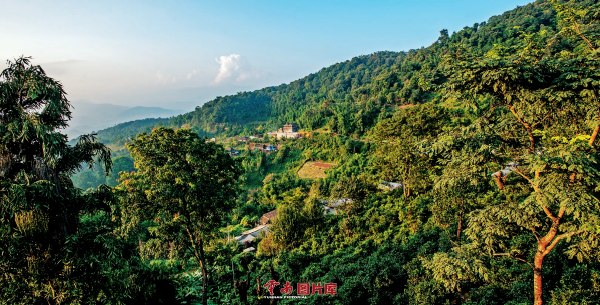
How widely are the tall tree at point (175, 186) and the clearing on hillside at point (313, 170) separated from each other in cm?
2087

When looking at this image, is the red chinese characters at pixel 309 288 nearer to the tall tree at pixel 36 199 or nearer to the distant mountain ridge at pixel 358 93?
the tall tree at pixel 36 199

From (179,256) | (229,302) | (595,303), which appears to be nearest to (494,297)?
(595,303)

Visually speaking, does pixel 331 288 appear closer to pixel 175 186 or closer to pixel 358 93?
pixel 175 186

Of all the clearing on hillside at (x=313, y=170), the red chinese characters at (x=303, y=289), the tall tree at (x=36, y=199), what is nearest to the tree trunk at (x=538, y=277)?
the red chinese characters at (x=303, y=289)

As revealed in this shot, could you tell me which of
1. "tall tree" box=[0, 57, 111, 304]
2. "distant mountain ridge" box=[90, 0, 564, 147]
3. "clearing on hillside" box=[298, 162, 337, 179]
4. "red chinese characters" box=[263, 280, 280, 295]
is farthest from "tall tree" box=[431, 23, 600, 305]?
"clearing on hillside" box=[298, 162, 337, 179]

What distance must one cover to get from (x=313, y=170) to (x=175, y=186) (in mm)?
23246

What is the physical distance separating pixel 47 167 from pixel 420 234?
9.55 metres

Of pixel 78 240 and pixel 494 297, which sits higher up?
pixel 78 240

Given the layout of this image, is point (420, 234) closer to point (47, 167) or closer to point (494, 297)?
point (494, 297)

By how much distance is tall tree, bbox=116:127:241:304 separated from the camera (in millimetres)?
5195

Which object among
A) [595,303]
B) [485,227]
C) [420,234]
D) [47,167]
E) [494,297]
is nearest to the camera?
[47,167]

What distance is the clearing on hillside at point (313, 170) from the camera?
26984 mm

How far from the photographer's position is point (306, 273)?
24.6ft

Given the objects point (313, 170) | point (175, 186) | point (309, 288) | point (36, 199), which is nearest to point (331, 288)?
point (309, 288)
